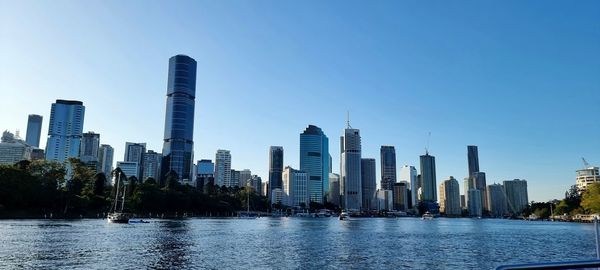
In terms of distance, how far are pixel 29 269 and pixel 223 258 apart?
64.2 feet

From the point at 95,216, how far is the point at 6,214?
127ft

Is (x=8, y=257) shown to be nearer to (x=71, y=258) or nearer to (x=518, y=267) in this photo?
(x=71, y=258)

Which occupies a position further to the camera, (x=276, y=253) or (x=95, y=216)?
(x=95, y=216)

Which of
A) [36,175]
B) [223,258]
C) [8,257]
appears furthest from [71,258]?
[36,175]

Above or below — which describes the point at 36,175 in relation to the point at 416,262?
above

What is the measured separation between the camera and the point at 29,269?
3916 cm

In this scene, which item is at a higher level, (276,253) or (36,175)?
(36,175)

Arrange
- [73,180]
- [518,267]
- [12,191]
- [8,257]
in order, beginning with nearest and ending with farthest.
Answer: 1. [518,267]
2. [8,257]
3. [12,191]
4. [73,180]

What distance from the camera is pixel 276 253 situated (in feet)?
191

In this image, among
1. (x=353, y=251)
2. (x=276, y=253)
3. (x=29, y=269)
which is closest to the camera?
(x=29, y=269)

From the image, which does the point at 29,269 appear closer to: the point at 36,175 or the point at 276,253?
the point at 276,253

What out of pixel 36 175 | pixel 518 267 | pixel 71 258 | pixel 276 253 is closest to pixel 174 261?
pixel 71 258

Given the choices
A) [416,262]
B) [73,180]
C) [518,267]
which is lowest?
[416,262]

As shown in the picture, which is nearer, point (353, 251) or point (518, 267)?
point (518, 267)
